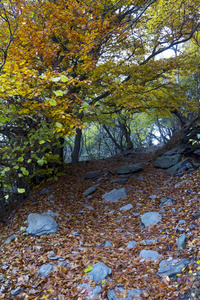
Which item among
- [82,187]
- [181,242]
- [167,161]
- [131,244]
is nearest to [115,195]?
[82,187]

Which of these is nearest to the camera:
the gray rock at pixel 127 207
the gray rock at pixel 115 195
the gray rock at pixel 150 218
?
the gray rock at pixel 150 218

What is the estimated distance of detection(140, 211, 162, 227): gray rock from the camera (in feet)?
16.0

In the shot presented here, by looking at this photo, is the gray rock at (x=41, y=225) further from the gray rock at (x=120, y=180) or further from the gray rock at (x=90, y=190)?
the gray rock at (x=120, y=180)

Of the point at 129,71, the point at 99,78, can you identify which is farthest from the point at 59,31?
the point at 129,71

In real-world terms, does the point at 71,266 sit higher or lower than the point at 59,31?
lower

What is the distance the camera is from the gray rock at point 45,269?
333 centimetres

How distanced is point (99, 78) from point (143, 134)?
17184mm

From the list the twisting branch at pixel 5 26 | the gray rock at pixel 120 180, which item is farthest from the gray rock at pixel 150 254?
the gray rock at pixel 120 180

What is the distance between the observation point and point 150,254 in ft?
12.1

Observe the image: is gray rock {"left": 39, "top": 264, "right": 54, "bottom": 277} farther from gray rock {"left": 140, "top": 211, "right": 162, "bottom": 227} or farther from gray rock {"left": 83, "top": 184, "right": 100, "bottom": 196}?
gray rock {"left": 83, "top": 184, "right": 100, "bottom": 196}

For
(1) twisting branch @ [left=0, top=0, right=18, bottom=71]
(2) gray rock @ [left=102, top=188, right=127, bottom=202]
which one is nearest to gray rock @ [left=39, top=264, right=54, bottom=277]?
(1) twisting branch @ [left=0, top=0, right=18, bottom=71]

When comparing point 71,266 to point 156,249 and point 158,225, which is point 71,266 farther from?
point 158,225

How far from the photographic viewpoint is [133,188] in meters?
7.42

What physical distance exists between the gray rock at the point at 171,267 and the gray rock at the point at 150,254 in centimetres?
22
